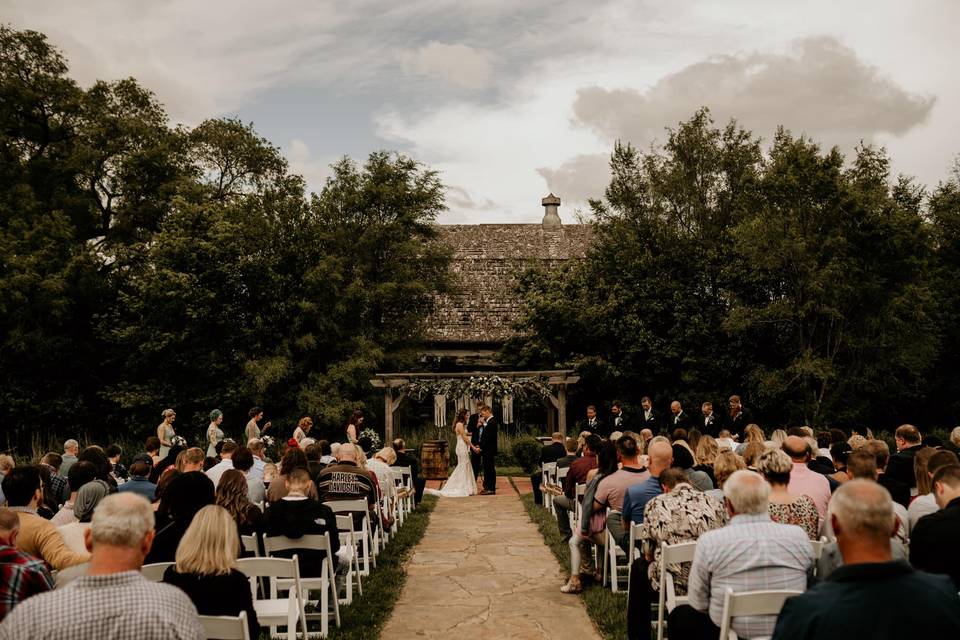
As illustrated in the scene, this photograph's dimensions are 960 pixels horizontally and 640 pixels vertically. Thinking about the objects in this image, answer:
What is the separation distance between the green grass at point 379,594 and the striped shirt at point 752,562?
11.2 feet

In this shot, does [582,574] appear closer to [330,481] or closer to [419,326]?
[330,481]

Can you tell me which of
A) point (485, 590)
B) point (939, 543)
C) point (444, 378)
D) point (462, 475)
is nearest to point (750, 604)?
point (939, 543)

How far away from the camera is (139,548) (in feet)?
10.6

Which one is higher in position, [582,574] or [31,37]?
[31,37]

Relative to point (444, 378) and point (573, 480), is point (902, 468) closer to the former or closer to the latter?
point (573, 480)

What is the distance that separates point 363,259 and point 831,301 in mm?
14622

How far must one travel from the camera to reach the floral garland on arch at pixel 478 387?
71.3ft

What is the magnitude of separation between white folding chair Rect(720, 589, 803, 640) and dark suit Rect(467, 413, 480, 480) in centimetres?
1349

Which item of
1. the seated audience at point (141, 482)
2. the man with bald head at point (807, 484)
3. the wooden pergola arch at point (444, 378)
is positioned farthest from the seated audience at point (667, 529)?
the wooden pergola arch at point (444, 378)

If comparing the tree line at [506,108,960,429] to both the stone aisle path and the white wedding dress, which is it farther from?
the stone aisle path

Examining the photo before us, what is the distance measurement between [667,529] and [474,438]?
39.9 feet

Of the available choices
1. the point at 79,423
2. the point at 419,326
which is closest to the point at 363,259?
the point at 419,326

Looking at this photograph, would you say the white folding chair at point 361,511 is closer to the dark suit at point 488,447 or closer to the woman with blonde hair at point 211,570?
the woman with blonde hair at point 211,570

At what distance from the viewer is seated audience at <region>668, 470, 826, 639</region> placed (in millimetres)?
4742
